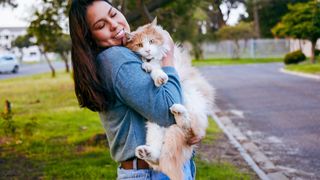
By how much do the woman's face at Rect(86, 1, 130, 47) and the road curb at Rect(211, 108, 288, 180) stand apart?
4.52 m

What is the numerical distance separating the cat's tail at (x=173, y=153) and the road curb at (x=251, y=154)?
441cm

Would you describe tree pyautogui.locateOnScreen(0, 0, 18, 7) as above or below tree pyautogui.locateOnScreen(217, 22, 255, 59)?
above

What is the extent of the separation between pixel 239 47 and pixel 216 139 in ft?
142

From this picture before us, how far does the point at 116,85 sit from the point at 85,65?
19cm

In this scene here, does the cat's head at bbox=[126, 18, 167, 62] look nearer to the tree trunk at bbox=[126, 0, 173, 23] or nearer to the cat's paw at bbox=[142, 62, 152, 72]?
the cat's paw at bbox=[142, 62, 152, 72]

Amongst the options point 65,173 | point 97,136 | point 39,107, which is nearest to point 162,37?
point 65,173


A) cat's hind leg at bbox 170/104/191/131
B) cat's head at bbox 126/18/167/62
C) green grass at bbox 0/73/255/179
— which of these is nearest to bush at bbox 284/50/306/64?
green grass at bbox 0/73/255/179

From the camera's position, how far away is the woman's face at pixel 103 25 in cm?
253

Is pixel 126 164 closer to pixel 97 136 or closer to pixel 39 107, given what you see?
pixel 97 136

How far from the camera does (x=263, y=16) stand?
2105 inches

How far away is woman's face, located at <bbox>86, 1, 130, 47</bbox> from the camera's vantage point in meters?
2.53

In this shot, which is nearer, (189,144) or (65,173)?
(189,144)

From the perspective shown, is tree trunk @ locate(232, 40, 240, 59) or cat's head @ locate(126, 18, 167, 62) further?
tree trunk @ locate(232, 40, 240, 59)

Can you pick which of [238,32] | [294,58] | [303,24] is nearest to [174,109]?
[303,24]
